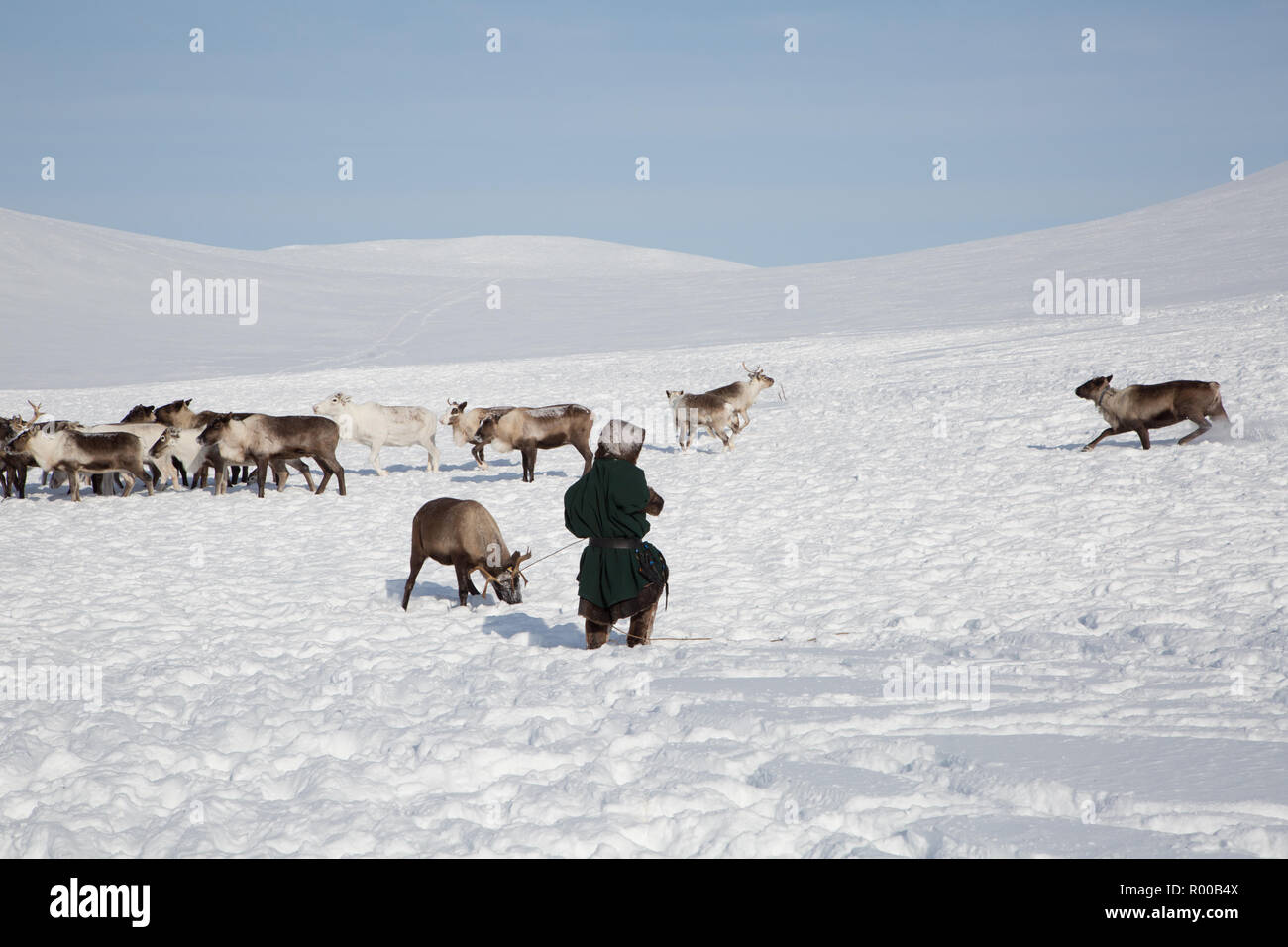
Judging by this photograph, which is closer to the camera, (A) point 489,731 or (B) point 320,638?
(A) point 489,731

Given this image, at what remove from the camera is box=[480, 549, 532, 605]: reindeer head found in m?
9.49

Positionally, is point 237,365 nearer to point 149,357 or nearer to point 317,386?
point 149,357

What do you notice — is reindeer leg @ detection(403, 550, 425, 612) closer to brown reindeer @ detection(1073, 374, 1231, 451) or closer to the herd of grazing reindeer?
the herd of grazing reindeer

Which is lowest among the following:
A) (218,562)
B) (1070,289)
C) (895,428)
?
(218,562)

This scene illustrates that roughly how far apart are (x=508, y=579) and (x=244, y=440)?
782 cm

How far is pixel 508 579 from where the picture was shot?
958 centimetres

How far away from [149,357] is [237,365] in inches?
200

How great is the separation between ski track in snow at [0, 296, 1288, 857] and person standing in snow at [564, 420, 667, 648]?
0.43 meters

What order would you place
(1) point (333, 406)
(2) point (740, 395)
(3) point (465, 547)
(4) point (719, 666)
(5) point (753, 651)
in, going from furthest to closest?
1. (2) point (740, 395)
2. (1) point (333, 406)
3. (3) point (465, 547)
4. (5) point (753, 651)
5. (4) point (719, 666)

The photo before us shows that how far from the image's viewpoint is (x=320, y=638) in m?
8.55
